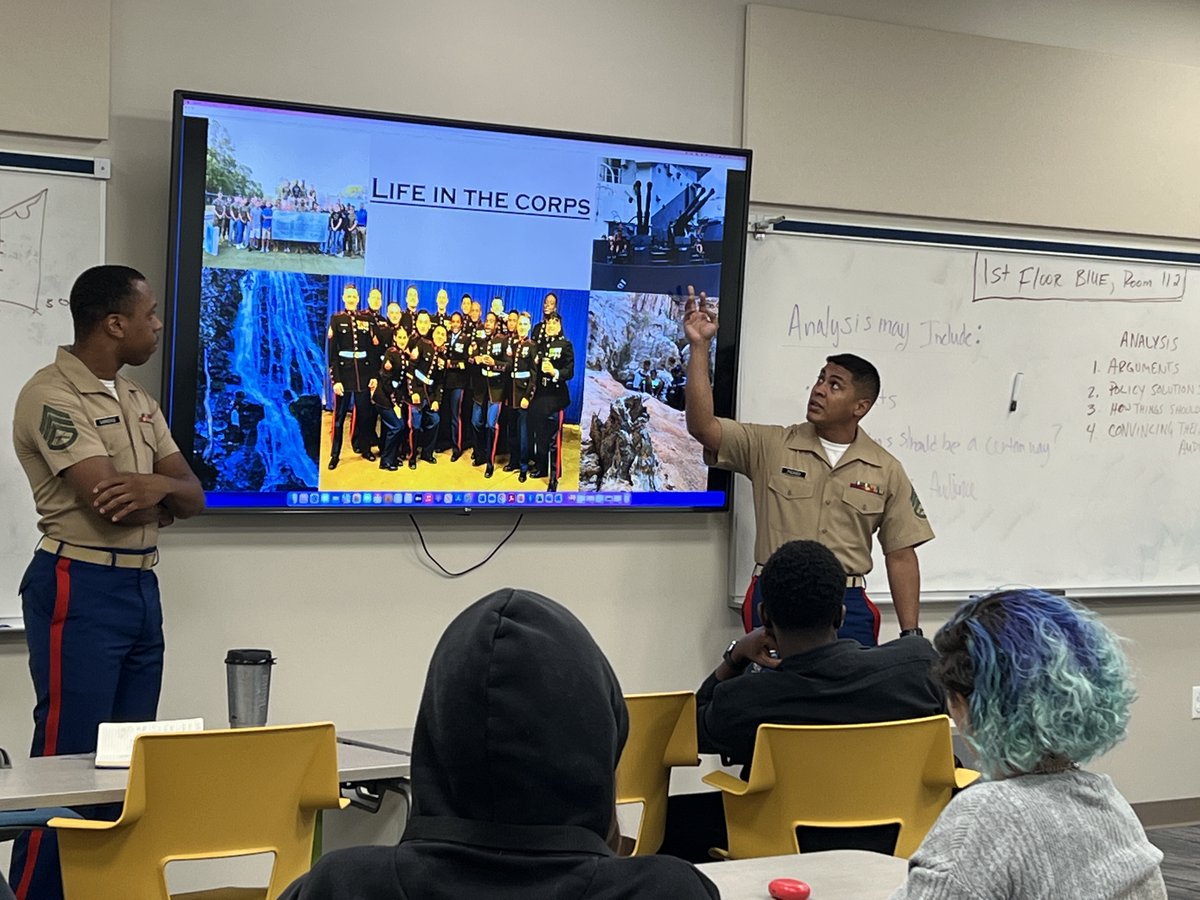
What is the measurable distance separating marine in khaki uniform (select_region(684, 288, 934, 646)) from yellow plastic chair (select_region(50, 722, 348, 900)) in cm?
209

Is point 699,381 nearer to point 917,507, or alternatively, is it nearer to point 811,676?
point 917,507

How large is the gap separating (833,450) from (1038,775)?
116 inches

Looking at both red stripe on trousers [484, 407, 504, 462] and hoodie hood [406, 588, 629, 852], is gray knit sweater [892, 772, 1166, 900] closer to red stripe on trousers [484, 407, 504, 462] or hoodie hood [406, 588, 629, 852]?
hoodie hood [406, 588, 629, 852]

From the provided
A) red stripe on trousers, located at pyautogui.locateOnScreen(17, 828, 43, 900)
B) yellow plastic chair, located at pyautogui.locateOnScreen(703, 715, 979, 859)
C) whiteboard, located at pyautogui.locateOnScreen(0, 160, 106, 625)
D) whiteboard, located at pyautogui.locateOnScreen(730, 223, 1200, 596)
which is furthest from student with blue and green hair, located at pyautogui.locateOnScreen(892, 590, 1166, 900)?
whiteboard, located at pyautogui.locateOnScreen(730, 223, 1200, 596)

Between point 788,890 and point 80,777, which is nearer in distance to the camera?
point 788,890

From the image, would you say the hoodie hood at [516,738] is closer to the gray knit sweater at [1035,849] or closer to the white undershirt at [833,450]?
the gray knit sweater at [1035,849]

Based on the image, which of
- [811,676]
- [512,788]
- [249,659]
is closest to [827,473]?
[811,676]

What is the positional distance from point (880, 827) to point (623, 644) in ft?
5.64

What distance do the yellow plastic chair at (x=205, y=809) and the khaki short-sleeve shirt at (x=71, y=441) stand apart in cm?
122

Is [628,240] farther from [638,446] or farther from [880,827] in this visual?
[880,827]

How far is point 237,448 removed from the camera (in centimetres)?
394

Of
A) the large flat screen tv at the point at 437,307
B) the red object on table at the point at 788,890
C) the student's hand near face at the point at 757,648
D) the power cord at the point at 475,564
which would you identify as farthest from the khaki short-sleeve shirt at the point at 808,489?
the red object on table at the point at 788,890

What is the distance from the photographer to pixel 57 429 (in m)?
3.39

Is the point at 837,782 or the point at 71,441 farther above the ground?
the point at 71,441
